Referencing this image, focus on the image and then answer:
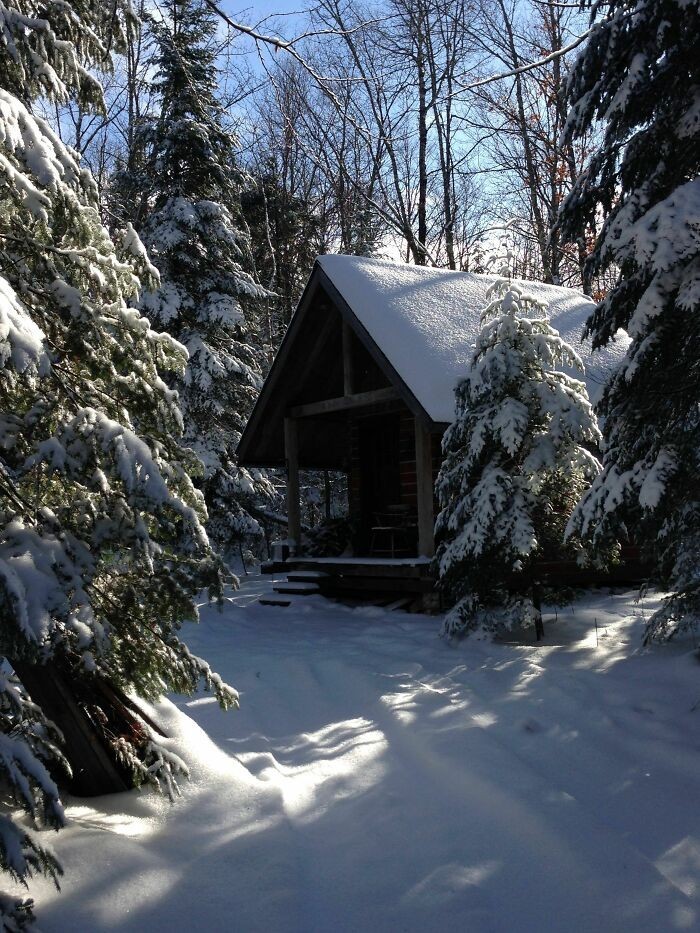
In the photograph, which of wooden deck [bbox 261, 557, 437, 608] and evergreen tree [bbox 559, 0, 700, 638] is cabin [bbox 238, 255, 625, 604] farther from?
evergreen tree [bbox 559, 0, 700, 638]

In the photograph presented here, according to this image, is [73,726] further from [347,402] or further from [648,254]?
[347,402]

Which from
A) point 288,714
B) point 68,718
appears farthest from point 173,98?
point 68,718

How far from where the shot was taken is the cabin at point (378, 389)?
1187 cm

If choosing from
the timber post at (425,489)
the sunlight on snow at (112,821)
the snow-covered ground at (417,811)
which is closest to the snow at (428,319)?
the timber post at (425,489)

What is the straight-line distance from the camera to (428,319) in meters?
13.2

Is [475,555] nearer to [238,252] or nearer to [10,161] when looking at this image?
[10,161]

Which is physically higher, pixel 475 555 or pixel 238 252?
pixel 238 252

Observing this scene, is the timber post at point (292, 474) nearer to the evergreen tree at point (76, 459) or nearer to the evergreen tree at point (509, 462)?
the evergreen tree at point (509, 462)

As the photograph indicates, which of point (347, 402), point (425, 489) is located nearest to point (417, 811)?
point (425, 489)

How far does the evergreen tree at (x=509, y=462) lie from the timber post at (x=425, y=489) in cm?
243

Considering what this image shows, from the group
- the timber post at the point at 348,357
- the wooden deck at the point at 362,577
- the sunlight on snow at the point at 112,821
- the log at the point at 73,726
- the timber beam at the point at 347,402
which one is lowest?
the wooden deck at the point at 362,577

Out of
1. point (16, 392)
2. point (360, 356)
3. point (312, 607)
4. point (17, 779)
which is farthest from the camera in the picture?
point (360, 356)

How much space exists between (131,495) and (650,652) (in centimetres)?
611

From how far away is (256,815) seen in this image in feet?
14.2
